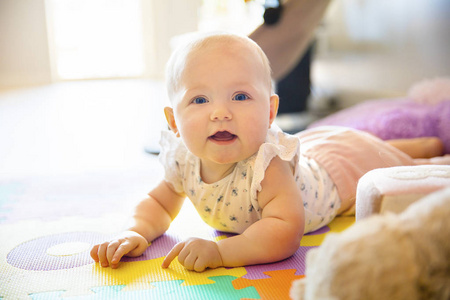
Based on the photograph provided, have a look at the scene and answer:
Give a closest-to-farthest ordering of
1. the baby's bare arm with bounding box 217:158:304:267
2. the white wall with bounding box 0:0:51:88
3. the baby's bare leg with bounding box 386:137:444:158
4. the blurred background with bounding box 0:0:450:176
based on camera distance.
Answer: the baby's bare arm with bounding box 217:158:304:267 < the baby's bare leg with bounding box 386:137:444:158 < the blurred background with bounding box 0:0:450:176 < the white wall with bounding box 0:0:51:88

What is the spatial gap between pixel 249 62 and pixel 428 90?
3.91ft

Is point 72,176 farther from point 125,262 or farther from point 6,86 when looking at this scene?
point 6,86

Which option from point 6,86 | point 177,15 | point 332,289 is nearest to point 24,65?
point 6,86

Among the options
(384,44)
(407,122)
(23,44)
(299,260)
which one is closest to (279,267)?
(299,260)

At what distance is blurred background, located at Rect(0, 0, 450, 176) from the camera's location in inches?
76.6

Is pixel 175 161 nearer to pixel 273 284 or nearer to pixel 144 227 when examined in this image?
pixel 144 227

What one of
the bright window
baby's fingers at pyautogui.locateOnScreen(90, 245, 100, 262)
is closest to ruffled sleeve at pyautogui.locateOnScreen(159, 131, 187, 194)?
baby's fingers at pyautogui.locateOnScreen(90, 245, 100, 262)

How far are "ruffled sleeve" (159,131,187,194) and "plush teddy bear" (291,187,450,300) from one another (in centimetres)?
53

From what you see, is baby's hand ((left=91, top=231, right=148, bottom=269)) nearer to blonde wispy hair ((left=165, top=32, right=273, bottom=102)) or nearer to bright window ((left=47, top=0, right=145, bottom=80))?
blonde wispy hair ((left=165, top=32, right=273, bottom=102))

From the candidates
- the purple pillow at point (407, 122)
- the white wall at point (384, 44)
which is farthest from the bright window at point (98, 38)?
the purple pillow at point (407, 122)

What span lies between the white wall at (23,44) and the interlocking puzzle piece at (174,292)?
4.71m

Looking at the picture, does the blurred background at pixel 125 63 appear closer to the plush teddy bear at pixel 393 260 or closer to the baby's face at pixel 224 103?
the baby's face at pixel 224 103

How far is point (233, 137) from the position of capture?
0.79m

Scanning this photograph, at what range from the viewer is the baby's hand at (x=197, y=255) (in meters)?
0.74
